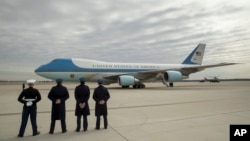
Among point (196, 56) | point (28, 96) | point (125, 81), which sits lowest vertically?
point (125, 81)

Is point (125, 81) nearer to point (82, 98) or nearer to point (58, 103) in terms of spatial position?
point (82, 98)

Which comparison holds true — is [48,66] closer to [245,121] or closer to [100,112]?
[100,112]

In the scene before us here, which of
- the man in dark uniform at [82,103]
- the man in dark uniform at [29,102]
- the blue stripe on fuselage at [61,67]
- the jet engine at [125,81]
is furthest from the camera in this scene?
the blue stripe on fuselage at [61,67]

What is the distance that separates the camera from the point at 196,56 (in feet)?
117

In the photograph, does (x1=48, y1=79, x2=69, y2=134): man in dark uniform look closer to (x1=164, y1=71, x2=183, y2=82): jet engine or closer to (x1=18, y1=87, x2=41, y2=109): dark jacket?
(x1=18, y1=87, x2=41, y2=109): dark jacket

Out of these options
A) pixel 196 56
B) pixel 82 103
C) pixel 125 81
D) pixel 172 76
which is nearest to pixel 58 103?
pixel 82 103

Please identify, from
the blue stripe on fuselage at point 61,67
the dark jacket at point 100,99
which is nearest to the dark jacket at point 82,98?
the dark jacket at point 100,99

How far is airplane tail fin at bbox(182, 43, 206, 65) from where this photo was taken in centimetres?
3538

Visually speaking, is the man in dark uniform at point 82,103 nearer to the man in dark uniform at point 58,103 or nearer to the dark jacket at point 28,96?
the man in dark uniform at point 58,103

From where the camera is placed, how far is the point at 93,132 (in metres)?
5.32

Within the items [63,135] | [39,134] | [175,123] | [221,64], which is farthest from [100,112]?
[221,64]

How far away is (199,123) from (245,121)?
4.74 ft

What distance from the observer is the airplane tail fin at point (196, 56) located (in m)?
35.4

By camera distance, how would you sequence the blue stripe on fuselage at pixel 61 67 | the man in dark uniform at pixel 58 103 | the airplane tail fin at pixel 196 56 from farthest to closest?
the airplane tail fin at pixel 196 56, the blue stripe on fuselage at pixel 61 67, the man in dark uniform at pixel 58 103
